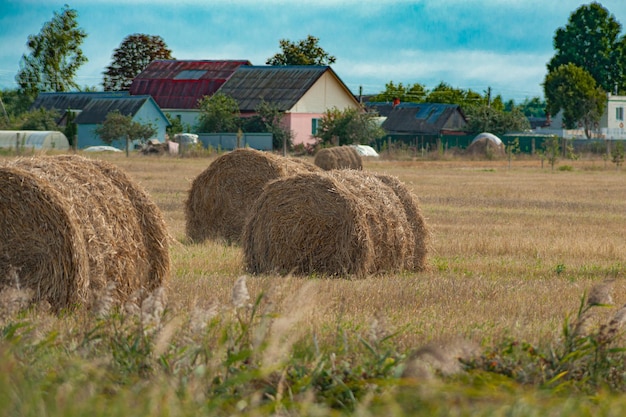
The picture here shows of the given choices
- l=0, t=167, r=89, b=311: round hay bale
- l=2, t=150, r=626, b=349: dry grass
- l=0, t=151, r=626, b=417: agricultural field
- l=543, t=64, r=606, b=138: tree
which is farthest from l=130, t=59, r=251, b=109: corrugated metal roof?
l=0, t=167, r=89, b=311: round hay bale

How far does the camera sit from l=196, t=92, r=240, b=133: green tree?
65.8 metres

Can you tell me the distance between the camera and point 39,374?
5.39 meters

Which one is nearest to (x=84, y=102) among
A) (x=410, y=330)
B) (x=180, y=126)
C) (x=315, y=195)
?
(x=180, y=126)

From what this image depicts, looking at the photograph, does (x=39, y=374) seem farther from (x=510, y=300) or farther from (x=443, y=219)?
(x=443, y=219)

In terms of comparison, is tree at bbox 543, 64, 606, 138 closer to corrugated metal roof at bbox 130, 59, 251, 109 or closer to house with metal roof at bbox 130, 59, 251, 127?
house with metal roof at bbox 130, 59, 251, 127

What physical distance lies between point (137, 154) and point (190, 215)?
38395mm

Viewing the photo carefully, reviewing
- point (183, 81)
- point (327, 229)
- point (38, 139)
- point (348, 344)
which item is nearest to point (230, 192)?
point (327, 229)

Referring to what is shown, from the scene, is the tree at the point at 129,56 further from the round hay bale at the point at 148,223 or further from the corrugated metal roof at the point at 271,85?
the round hay bale at the point at 148,223

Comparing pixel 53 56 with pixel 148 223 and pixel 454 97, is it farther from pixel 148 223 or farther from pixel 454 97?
pixel 148 223

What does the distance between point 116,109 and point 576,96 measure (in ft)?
138

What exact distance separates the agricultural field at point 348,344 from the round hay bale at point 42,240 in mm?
293

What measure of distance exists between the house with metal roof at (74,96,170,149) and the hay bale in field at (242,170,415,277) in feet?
179

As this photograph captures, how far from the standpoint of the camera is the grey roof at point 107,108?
67.1 metres

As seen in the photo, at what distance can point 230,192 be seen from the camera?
17.0 meters
